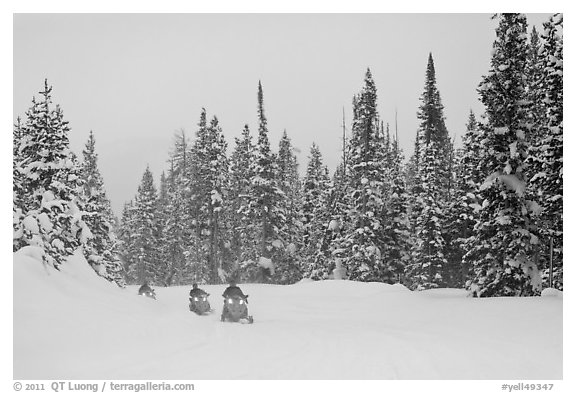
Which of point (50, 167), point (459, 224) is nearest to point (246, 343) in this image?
point (50, 167)

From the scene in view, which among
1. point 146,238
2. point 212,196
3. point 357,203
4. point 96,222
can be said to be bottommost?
point 146,238

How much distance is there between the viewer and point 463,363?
10.5m

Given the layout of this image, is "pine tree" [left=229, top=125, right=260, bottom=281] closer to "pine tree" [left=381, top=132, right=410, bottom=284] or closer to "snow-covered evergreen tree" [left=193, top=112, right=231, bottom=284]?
"snow-covered evergreen tree" [left=193, top=112, right=231, bottom=284]

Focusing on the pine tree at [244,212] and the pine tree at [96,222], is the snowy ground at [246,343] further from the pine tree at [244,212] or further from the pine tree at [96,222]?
the pine tree at [244,212]

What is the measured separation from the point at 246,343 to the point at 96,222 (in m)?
29.0

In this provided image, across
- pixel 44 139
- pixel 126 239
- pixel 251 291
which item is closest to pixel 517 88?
pixel 251 291

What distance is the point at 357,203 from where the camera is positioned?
135ft

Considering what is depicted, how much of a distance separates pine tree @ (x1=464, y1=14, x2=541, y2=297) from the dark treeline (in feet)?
0.20

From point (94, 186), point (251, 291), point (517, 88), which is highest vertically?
point (517, 88)

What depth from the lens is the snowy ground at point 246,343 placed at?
9578 millimetres

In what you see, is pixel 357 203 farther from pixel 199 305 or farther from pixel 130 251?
pixel 130 251

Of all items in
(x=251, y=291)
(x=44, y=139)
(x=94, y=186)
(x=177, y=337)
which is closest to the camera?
(x=177, y=337)
